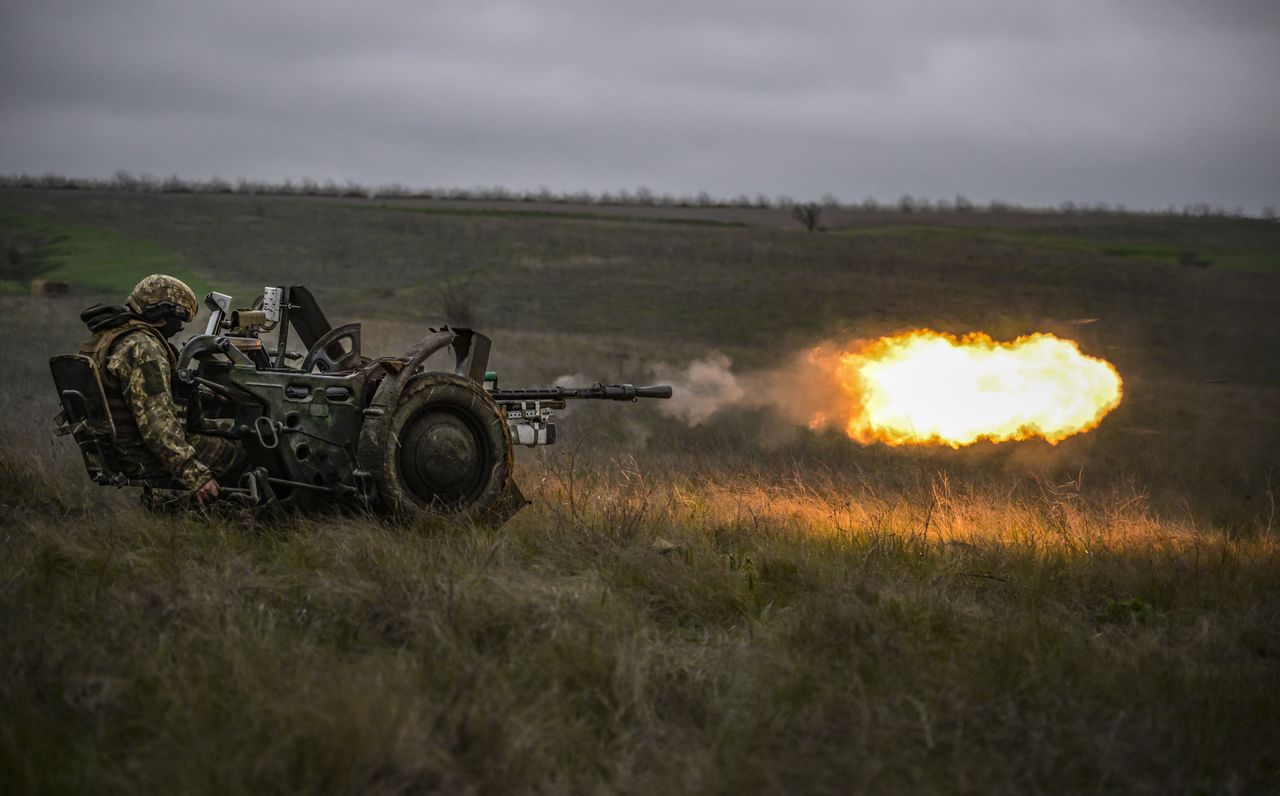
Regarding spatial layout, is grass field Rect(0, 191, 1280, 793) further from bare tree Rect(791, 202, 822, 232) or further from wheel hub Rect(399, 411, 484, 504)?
bare tree Rect(791, 202, 822, 232)

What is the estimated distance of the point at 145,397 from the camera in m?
8.01

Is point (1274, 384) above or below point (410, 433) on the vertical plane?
below

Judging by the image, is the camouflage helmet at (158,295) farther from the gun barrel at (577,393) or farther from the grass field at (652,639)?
the gun barrel at (577,393)

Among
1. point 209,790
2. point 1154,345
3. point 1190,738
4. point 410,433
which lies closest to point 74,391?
point 410,433

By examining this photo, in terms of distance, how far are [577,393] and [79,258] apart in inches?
1284

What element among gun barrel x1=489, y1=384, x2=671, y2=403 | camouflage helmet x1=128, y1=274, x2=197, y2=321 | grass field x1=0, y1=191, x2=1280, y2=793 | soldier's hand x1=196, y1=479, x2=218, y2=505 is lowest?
grass field x1=0, y1=191, x2=1280, y2=793

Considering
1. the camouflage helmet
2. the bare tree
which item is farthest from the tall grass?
the bare tree

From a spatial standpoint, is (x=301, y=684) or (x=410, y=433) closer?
(x=301, y=684)

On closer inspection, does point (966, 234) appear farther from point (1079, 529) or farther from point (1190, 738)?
point (1190, 738)

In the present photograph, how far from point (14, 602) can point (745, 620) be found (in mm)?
4500

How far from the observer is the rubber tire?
27.4 feet

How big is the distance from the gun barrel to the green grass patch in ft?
69.2

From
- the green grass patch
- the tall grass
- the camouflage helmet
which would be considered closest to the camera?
the tall grass

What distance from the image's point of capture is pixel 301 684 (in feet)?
18.8
